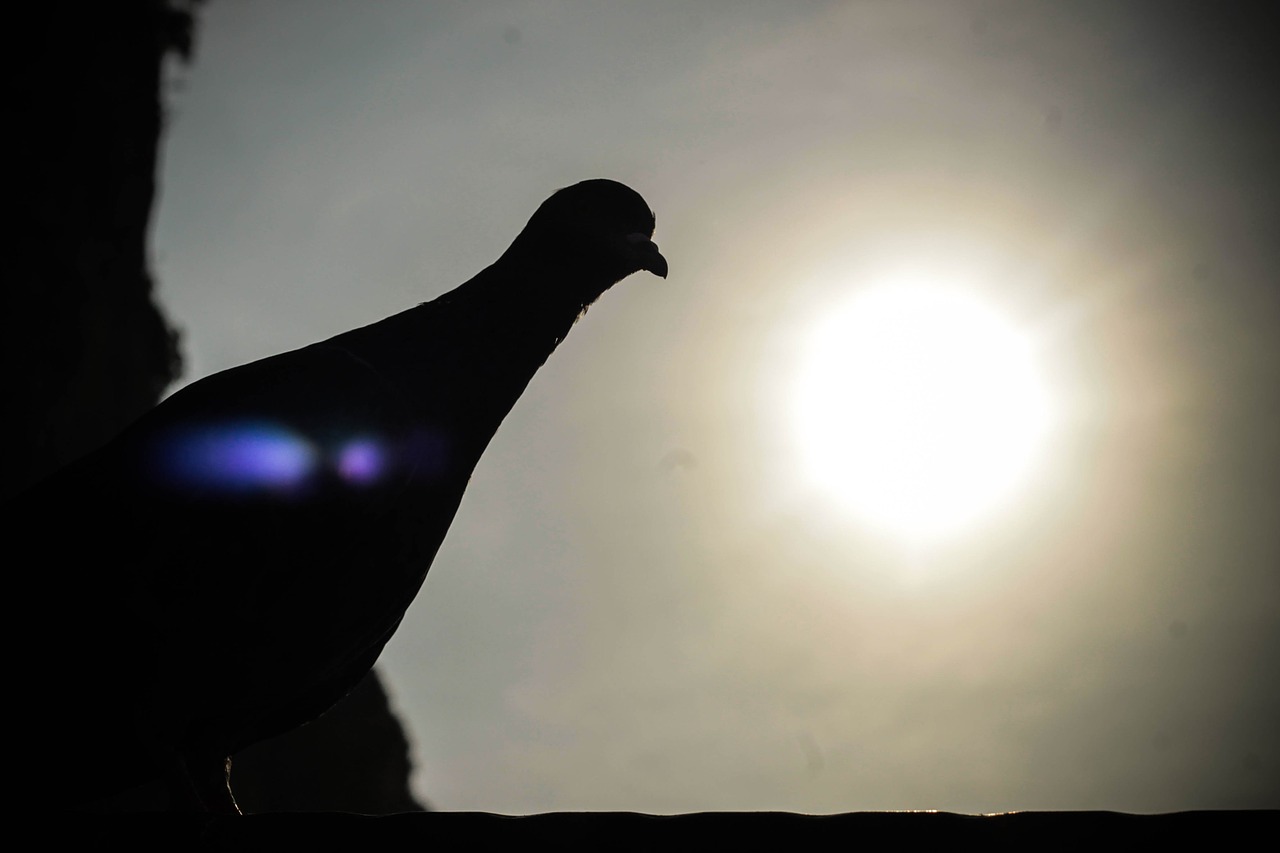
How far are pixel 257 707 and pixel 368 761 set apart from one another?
1817 centimetres

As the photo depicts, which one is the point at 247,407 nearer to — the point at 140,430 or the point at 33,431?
the point at 140,430

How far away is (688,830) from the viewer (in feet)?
5.59

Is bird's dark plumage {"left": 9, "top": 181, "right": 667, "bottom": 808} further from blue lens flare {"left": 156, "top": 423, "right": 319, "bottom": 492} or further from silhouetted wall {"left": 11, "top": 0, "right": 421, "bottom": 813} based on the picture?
silhouetted wall {"left": 11, "top": 0, "right": 421, "bottom": 813}

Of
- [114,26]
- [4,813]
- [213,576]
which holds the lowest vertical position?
[4,813]

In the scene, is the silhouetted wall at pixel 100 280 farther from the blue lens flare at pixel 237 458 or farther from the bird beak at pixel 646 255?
the blue lens flare at pixel 237 458

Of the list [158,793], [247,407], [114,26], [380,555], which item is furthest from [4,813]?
[114,26]

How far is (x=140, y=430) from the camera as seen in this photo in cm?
382

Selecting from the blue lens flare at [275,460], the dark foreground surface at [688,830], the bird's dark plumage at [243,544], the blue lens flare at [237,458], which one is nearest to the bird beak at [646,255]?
the bird's dark plumage at [243,544]

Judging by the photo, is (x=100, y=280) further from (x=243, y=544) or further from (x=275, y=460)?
(x=243, y=544)

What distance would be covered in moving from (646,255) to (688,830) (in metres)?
3.68

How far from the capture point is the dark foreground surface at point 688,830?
5.49 ft

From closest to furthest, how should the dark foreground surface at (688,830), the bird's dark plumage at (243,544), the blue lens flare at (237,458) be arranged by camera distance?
the dark foreground surface at (688,830)
the bird's dark plumage at (243,544)
the blue lens flare at (237,458)

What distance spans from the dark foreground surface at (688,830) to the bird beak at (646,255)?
3.63 m

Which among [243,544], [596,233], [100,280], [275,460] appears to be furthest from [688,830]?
[100,280]
